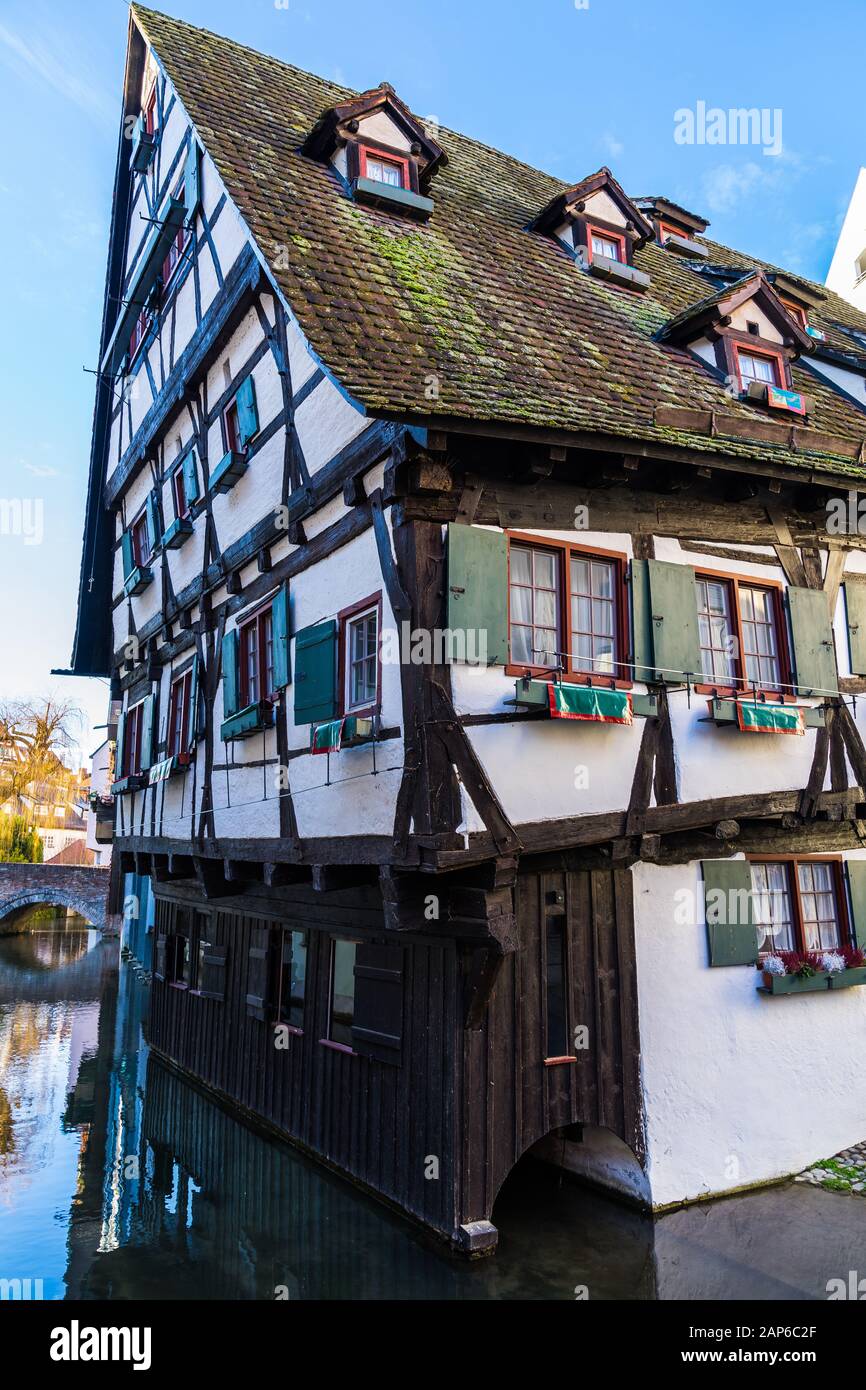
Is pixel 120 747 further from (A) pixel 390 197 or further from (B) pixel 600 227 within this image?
(B) pixel 600 227

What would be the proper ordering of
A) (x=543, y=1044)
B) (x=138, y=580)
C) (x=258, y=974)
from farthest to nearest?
(x=138, y=580), (x=258, y=974), (x=543, y=1044)

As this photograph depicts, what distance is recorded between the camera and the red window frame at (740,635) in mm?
8703

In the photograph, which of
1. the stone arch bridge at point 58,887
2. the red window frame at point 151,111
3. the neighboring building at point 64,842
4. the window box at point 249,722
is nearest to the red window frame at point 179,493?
the window box at point 249,722

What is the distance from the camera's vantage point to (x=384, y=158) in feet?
34.2

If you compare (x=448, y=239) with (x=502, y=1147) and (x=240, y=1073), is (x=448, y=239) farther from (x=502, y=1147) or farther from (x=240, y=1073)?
(x=240, y=1073)

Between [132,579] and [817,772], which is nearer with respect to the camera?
[817,772]

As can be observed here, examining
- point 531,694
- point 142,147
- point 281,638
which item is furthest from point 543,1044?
point 142,147

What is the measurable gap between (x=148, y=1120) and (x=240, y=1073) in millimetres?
1385

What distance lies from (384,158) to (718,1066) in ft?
33.5

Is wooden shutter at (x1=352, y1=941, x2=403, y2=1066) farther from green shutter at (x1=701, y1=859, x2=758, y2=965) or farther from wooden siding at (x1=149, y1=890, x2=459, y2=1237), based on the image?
green shutter at (x1=701, y1=859, x2=758, y2=965)

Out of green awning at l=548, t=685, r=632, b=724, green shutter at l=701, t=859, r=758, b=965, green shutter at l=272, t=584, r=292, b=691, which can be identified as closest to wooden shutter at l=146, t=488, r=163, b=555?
green shutter at l=272, t=584, r=292, b=691

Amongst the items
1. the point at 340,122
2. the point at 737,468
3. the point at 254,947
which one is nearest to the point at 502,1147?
the point at 254,947

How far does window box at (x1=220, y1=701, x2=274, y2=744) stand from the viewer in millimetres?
9477

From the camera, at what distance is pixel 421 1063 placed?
26.1ft
